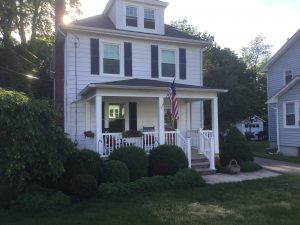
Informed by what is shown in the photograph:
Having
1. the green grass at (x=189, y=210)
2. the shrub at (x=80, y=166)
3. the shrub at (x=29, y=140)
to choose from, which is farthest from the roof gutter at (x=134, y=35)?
the green grass at (x=189, y=210)

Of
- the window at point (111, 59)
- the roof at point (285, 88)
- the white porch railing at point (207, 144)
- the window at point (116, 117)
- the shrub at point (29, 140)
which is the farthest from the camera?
the roof at point (285, 88)

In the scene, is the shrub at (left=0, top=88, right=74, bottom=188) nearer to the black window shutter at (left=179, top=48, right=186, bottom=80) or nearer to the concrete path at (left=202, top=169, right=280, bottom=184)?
the concrete path at (left=202, top=169, right=280, bottom=184)

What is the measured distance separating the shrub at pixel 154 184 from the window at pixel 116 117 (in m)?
5.02

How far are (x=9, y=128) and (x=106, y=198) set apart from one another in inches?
123

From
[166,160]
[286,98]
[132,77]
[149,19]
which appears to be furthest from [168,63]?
[286,98]

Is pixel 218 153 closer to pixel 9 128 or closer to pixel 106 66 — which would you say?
pixel 106 66

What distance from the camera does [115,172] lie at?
10438 mm

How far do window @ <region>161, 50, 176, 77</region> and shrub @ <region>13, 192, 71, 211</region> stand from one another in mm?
8784

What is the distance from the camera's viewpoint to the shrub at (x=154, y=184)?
9.72 m

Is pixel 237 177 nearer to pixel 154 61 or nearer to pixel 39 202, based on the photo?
pixel 154 61

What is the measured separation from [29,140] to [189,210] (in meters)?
4.36

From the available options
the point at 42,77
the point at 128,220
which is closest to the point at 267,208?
the point at 128,220

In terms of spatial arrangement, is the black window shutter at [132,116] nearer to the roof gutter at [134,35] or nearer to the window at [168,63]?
the window at [168,63]

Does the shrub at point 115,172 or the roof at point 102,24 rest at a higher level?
the roof at point 102,24
